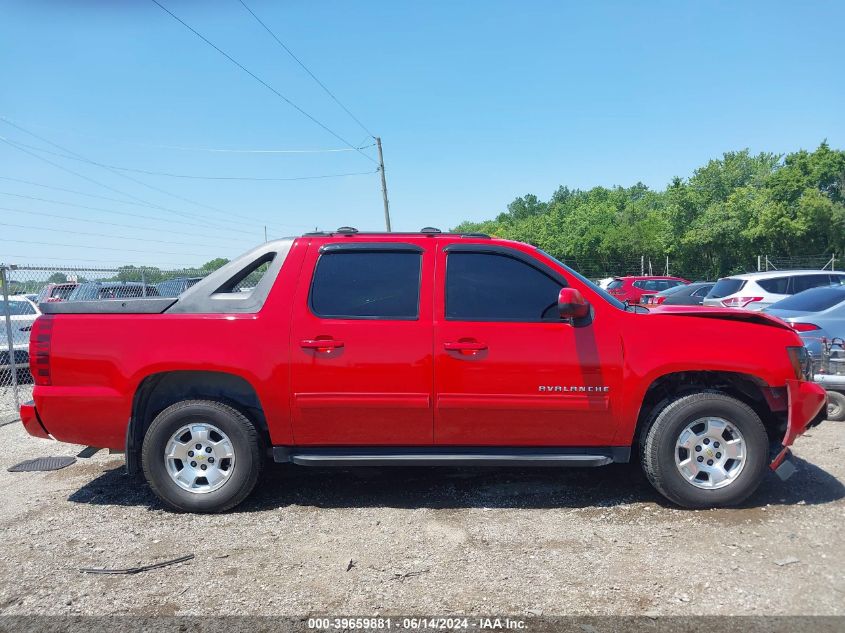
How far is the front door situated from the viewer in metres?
3.93

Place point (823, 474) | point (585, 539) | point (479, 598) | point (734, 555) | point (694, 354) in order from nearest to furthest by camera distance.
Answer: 1. point (479, 598)
2. point (734, 555)
3. point (585, 539)
4. point (694, 354)
5. point (823, 474)

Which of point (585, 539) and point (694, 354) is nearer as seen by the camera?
point (585, 539)

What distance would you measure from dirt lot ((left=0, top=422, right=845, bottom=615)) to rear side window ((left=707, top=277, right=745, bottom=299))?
28.6 ft

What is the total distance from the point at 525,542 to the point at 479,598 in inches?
28.0

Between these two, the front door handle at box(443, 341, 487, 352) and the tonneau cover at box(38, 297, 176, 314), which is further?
the tonneau cover at box(38, 297, 176, 314)

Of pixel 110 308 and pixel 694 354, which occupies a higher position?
pixel 110 308

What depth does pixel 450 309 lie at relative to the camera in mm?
4043

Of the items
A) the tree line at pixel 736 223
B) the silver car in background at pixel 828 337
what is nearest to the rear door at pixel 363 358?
the silver car in background at pixel 828 337

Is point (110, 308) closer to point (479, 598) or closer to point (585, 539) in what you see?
point (479, 598)

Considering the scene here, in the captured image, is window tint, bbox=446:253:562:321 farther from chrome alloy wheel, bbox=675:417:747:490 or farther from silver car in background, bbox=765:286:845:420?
silver car in background, bbox=765:286:845:420

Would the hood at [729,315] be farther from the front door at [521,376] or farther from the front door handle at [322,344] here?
the front door handle at [322,344]

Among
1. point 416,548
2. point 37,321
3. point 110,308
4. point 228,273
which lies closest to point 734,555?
point 416,548

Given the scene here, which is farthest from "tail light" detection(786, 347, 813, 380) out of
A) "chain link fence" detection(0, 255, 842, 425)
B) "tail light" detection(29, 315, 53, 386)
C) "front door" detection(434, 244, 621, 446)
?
"chain link fence" detection(0, 255, 842, 425)

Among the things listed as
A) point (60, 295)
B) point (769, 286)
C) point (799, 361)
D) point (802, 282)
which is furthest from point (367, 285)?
point (802, 282)
